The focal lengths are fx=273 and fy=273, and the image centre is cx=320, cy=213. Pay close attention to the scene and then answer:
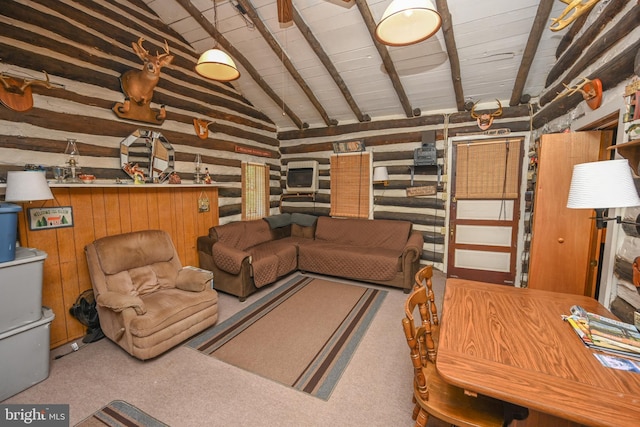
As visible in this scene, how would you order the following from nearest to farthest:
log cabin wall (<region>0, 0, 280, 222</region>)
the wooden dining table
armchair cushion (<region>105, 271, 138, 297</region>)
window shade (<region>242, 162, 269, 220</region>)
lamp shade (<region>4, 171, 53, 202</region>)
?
1. the wooden dining table
2. lamp shade (<region>4, 171, 53, 202</region>)
3. log cabin wall (<region>0, 0, 280, 222</region>)
4. armchair cushion (<region>105, 271, 138, 297</region>)
5. window shade (<region>242, 162, 269, 220</region>)

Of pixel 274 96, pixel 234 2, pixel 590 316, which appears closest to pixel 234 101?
pixel 274 96

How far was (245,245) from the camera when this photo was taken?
435 cm

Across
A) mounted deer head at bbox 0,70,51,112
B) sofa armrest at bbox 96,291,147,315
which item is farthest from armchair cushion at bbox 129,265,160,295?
mounted deer head at bbox 0,70,51,112

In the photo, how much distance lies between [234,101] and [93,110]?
2153 millimetres

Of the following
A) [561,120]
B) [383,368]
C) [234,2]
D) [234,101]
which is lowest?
[383,368]

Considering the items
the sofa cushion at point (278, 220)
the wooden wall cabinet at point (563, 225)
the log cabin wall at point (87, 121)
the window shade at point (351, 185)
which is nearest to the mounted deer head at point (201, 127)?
the log cabin wall at point (87, 121)

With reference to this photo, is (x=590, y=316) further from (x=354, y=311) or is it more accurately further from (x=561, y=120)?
(x=561, y=120)

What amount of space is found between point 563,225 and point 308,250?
3139mm

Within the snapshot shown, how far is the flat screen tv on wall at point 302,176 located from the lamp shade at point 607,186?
4.12m

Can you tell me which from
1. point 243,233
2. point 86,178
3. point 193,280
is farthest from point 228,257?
point 86,178

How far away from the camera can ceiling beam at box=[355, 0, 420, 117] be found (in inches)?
109

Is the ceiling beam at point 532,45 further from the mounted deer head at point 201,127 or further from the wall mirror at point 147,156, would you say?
the wall mirror at point 147,156

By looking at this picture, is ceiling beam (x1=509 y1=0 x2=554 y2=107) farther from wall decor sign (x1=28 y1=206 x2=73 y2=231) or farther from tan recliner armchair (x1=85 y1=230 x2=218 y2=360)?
wall decor sign (x1=28 y1=206 x2=73 y2=231)

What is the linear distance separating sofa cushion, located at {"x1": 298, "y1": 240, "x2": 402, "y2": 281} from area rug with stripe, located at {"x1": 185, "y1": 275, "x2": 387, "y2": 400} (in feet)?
0.91
